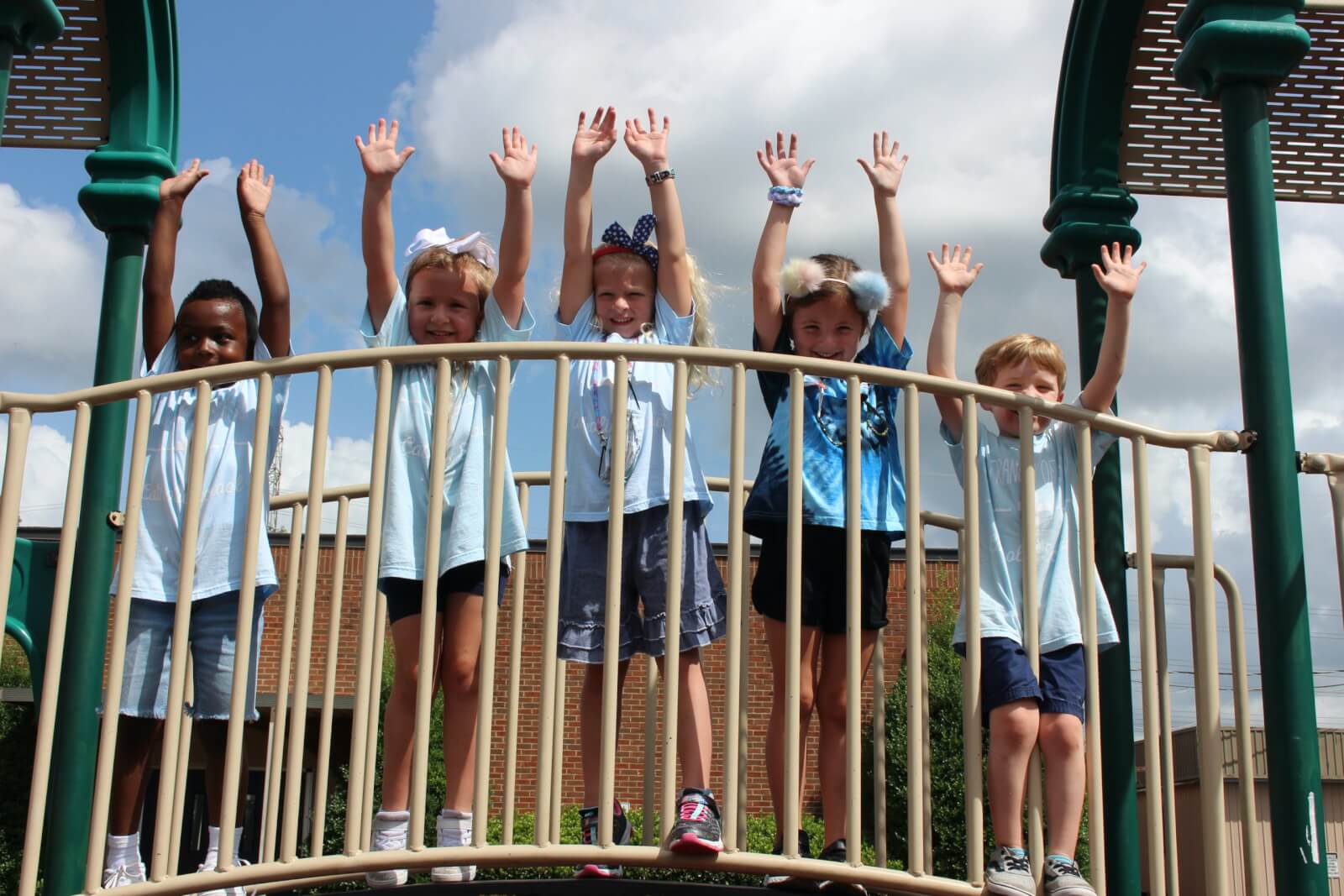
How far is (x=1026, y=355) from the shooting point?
136 inches

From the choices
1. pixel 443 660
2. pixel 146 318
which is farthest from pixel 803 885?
pixel 146 318

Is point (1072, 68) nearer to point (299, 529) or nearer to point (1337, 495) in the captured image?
point (1337, 495)

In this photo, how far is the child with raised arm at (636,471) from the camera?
10.1 ft

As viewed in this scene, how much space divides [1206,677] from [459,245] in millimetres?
2185

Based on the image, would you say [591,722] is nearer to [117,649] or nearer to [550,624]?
[550,624]

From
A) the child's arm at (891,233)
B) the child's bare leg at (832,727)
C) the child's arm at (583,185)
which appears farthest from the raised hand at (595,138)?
the child's bare leg at (832,727)

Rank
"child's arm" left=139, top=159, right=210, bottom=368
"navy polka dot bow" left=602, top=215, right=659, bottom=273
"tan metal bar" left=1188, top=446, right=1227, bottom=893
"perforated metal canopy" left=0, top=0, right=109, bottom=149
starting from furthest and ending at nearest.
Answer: "perforated metal canopy" left=0, top=0, right=109, bottom=149
"child's arm" left=139, top=159, right=210, bottom=368
"navy polka dot bow" left=602, top=215, right=659, bottom=273
"tan metal bar" left=1188, top=446, right=1227, bottom=893

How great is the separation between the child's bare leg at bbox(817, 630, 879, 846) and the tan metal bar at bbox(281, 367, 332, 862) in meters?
1.31

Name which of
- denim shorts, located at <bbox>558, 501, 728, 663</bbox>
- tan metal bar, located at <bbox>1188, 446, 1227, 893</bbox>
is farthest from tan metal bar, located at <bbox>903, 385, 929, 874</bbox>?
tan metal bar, located at <bbox>1188, 446, 1227, 893</bbox>

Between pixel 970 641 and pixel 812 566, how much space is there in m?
0.63

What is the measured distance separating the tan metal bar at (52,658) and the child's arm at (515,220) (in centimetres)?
106

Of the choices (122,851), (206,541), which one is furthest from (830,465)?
(122,851)

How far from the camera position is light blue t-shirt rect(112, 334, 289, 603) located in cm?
323

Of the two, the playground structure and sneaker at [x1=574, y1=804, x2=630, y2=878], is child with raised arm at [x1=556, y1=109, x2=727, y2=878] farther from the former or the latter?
the playground structure
